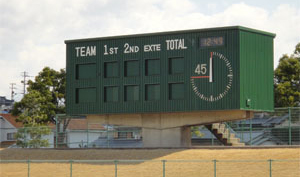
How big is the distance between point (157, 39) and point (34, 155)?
12.3 m

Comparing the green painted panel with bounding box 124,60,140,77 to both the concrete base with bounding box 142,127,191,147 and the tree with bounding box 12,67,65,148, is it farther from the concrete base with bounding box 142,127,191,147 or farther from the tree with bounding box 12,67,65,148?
the tree with bounding box 12,67,65,148

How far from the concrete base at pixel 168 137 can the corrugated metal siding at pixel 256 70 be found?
5.38m

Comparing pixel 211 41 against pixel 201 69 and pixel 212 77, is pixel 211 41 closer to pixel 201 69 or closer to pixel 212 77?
pixel 201 69

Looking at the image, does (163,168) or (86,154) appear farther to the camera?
(86,154)

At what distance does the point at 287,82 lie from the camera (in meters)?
55.6

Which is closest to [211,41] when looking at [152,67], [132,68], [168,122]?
[152,67]

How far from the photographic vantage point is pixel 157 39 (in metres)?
40.3

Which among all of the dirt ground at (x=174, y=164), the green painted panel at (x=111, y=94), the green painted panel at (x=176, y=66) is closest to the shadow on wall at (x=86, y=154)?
the dirt ground at (x=174, y=164)

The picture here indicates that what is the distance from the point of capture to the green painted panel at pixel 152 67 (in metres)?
40.2

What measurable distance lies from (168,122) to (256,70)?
6.87 m

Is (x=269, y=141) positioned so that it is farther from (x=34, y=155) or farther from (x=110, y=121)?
(x=34, y=155)

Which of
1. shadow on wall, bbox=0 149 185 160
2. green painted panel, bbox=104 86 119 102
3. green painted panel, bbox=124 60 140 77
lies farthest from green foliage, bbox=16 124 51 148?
green painted panel, bbox=124 60 140 77

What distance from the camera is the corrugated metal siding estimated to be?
37906 millimetres

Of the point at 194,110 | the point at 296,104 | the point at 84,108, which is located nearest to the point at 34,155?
the point at 84,108
